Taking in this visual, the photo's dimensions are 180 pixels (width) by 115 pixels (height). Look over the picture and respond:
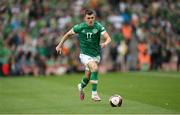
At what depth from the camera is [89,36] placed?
49.7ft

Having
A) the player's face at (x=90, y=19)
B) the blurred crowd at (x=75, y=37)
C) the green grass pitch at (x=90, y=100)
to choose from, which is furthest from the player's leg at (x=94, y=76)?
the blurred crowd at (x=75, y=37)

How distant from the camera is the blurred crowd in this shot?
1168 inches

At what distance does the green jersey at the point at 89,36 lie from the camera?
15.1m

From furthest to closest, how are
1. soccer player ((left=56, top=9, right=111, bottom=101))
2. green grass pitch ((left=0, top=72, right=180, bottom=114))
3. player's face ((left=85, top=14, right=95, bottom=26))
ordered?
soccer player ((left=56, top=9, right=111, bottom=101)) → player's face ((left=85, top=14, right=95, bottom=26)) → green grass pitch ((left=0, top=72, right=180, bottom=114))

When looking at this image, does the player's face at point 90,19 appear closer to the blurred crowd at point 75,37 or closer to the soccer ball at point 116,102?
the soccer ball at point 116,102

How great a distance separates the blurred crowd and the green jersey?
14101 millimetres

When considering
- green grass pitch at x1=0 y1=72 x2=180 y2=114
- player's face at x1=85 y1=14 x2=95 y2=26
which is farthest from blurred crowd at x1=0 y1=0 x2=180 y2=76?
player's face at x1=85 y1=14 x2=95 y2=26

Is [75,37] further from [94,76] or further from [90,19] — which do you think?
[94,76]

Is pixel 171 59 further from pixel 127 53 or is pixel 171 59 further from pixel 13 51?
pixel 13 51

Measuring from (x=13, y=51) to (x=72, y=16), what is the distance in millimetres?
4501

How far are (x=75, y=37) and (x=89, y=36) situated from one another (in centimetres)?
1596

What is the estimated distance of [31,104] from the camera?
14648mm

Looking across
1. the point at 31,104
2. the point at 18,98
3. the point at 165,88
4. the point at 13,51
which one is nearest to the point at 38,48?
the point at 13,51

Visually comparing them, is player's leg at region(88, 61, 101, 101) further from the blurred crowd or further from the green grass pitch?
the blurred crowd
